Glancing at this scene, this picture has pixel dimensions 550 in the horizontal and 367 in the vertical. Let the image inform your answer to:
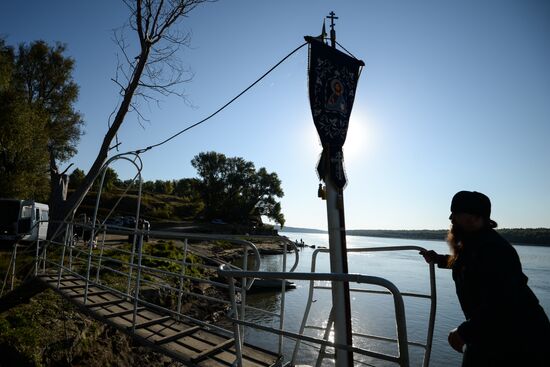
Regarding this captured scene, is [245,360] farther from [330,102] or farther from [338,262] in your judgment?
[330,102]

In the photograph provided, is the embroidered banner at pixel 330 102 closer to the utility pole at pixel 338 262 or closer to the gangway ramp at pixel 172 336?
the utility pole at pixel 338 262

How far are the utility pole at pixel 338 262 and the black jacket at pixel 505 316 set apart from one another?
1234 mm

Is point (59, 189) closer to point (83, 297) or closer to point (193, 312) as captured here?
point (83, 297)

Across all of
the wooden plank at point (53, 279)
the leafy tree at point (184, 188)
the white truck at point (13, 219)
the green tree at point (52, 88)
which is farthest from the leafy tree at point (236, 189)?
the wooden plank at point (53, 279)

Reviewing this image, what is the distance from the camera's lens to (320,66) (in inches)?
147

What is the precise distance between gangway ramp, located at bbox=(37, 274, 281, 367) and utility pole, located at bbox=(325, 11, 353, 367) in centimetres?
90

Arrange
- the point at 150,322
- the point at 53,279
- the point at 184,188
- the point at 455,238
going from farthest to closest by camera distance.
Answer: the point at 184,188, the point at 53,279, the point at 150,322, the point at 455,238

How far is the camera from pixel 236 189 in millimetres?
71812

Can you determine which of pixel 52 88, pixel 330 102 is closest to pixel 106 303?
pixel 330 102

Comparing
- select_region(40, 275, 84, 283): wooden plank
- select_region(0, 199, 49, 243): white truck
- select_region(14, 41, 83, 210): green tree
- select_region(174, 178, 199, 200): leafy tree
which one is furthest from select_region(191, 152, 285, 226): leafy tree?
select_region(40, 275, 84, 283): wooden plank

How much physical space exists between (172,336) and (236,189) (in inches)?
2689

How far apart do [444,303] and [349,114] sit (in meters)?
26.9

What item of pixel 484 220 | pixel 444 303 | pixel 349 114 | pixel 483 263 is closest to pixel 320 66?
pixel 349 114

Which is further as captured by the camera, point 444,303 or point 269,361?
point 444,303
